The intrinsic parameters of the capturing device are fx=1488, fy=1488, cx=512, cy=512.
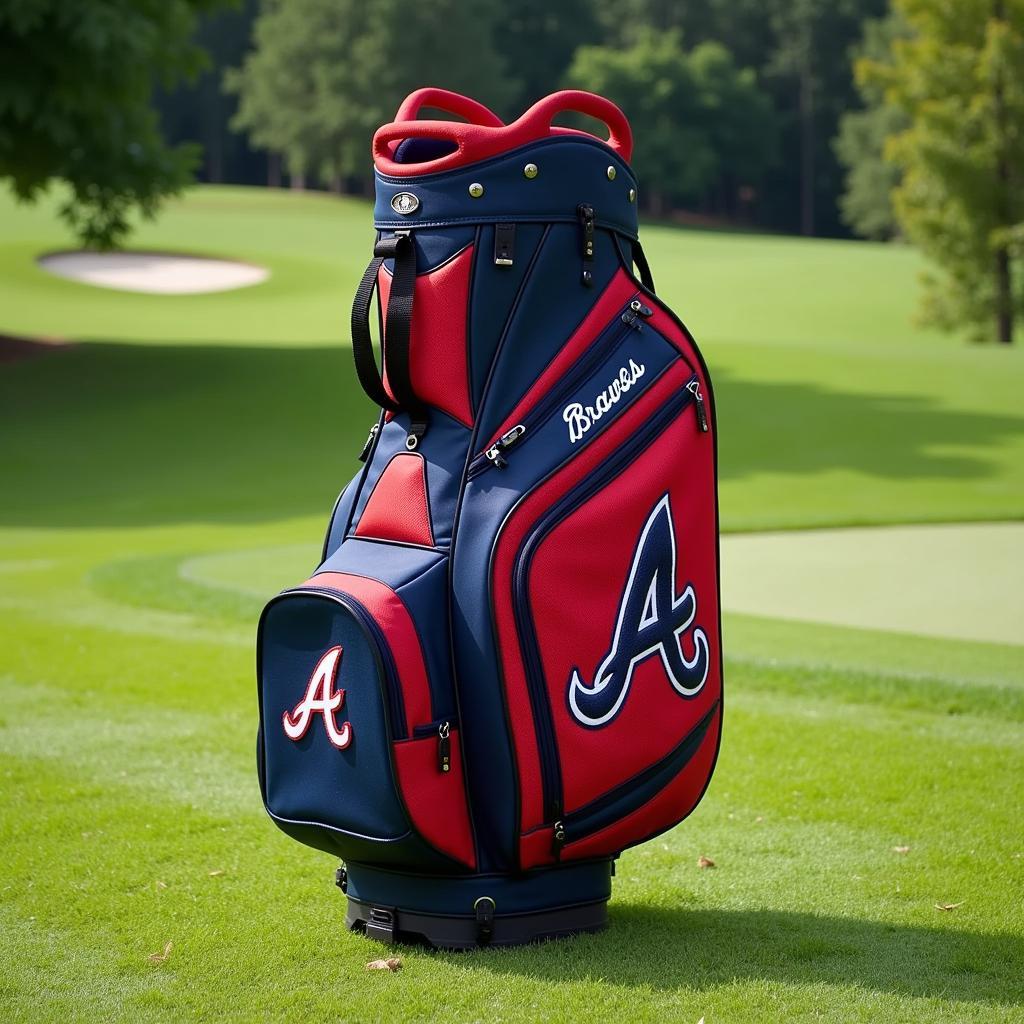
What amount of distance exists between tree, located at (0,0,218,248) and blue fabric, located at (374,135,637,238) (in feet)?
45.2

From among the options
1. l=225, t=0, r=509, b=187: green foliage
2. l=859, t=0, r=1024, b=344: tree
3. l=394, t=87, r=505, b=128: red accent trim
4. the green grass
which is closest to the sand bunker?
l=859, t=0, r=1024, b=344: tree

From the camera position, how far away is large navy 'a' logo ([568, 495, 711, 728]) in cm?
288

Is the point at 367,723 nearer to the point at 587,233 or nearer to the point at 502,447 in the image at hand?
the point at 502,447

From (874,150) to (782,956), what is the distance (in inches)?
2633

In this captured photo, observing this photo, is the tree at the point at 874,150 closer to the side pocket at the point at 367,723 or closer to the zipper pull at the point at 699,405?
the zipper pull at the point at 699,405

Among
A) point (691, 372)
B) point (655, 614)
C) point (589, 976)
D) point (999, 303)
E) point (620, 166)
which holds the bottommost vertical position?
point (999, 303)

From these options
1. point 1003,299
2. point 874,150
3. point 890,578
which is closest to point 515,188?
point 890,578

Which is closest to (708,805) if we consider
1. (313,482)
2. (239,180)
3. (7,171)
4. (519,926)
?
(519,926)

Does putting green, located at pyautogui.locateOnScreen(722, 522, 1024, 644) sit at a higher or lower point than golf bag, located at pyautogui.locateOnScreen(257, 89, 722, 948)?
lower

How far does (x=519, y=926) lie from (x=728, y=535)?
738cm

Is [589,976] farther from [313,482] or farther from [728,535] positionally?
[313,482]

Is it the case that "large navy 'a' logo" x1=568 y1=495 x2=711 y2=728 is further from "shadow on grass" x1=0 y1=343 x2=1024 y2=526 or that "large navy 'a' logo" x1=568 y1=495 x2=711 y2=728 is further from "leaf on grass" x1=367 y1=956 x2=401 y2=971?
"shadow on grass" x1=0 y1=343 x2=1024 y2=526

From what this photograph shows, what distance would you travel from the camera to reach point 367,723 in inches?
109

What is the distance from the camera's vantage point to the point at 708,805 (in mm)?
4062
